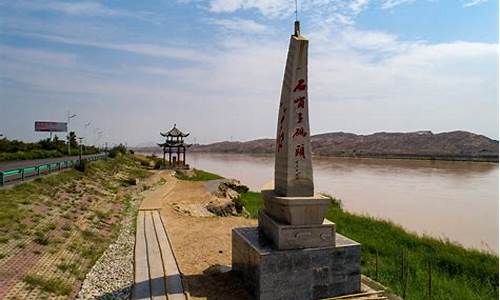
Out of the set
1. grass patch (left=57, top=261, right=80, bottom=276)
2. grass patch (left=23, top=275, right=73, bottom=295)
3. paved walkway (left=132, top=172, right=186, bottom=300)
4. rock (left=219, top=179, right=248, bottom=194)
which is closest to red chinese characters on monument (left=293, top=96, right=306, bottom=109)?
paved walkway (left=132, top=172, right=186, bottom=300)

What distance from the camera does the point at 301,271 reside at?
6105 millimetres

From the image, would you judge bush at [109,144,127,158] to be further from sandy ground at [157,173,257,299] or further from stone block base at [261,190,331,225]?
stone block base at [261,190,331,225]

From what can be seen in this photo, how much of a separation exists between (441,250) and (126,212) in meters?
10.3

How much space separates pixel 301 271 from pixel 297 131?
2.37m

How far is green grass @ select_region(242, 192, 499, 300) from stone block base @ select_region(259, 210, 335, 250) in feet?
6.36

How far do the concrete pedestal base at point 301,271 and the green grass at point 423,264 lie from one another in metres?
1.47

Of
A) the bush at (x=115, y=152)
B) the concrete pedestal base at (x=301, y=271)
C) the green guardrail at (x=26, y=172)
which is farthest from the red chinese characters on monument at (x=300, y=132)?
the bush at (x=115, y=152)

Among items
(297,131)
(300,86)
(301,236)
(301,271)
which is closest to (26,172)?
(297,131)

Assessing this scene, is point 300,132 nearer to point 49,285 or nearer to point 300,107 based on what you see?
point 300,107

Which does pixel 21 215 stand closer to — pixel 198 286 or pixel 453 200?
pixel 198 286

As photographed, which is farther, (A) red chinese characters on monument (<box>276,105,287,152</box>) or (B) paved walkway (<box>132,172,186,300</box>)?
(A) red chinese characters on monument (<box>276,105,287,152</box>)

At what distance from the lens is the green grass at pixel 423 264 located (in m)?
7.55

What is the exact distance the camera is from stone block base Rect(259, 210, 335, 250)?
6.21m

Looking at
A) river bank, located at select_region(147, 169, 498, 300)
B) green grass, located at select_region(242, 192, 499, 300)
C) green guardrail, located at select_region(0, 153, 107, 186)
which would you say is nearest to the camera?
river bank, located at select_region(147, 169, 498, 300)
